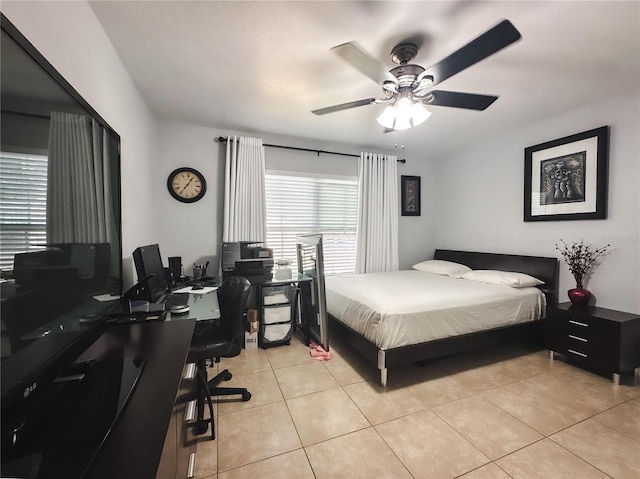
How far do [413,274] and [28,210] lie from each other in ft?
12.2

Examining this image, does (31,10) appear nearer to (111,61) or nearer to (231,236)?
(111,61)

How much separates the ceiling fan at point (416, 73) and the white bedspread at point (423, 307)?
59.7 inches

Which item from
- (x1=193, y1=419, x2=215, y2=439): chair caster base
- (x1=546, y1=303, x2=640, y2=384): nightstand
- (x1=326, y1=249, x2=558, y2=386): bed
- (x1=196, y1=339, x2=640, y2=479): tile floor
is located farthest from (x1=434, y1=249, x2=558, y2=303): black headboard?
(x1=193, y1=419, x2=215, y2=439): chair caster base

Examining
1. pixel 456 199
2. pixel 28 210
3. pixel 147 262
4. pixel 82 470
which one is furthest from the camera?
pixel 456 199

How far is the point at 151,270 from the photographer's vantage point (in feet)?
6.91

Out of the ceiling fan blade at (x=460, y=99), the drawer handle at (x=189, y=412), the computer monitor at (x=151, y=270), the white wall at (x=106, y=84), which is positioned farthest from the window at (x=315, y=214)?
the drawer handle at (x=189, y=412)

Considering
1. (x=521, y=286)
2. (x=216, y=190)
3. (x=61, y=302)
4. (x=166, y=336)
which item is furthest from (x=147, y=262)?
(x=521, y=286)

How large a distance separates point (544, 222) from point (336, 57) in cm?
301

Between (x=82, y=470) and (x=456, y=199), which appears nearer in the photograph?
(x=82, y=470)

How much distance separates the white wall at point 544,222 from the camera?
250 centimetres

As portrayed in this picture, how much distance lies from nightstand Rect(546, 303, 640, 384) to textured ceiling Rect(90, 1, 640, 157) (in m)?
2.01

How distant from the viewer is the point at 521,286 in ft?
9.64

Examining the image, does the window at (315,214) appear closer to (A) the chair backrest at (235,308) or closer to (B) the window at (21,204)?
(A) the chair backrest at (235,308)

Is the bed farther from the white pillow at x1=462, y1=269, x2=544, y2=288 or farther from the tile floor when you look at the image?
the tile floor
